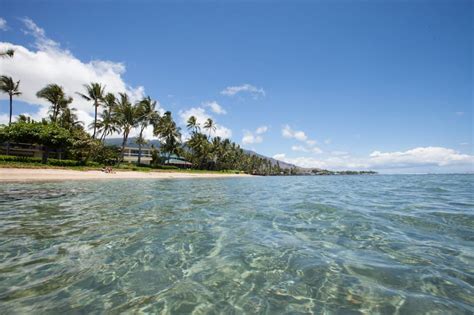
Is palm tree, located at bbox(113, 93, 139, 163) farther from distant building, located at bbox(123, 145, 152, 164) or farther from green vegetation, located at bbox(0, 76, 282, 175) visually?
distant building, located at bbox(123, 145, 152, 164)

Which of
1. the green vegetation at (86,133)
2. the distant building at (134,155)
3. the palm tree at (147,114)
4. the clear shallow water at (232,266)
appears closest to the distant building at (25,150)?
the green vegetation at (86,133)

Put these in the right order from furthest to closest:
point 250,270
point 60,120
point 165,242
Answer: point 60,120 < point 165,242 < point 250,270

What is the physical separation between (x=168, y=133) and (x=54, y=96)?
2499 cm

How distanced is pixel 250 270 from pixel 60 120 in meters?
65.3

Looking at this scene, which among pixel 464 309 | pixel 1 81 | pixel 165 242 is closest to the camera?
pixel 464 309

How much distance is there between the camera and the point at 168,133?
6644cm

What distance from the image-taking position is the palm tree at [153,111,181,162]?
65.5 metres

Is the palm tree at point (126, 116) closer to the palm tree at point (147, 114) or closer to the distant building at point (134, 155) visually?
the palm tree at point (147, 114)

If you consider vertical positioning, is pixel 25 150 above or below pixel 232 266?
above

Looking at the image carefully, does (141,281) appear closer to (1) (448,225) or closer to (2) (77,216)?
(2) (77,216)

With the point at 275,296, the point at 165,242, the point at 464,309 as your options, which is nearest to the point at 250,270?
the point at 275,296

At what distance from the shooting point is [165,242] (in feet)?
20.2

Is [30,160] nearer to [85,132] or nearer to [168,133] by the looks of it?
[85,132]

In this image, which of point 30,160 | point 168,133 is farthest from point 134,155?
point 30,160
